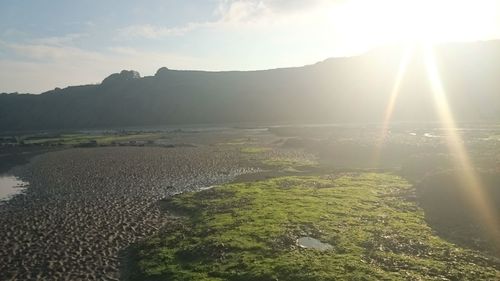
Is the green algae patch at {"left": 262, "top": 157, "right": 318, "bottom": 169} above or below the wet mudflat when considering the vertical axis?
below

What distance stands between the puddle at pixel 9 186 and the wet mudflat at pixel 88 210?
1.43 m

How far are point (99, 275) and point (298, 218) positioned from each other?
14962 mm

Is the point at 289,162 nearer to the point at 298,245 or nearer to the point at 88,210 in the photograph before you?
the point at 88,210

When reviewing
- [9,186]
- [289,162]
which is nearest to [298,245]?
[289,162]

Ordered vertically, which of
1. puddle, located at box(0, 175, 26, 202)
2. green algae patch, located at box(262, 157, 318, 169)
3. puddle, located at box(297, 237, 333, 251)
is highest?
puddle, located at box(0, 175, 26, 202)

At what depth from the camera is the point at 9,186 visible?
55.4m

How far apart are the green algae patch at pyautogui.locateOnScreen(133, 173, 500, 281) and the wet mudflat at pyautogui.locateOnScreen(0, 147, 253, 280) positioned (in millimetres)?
2799

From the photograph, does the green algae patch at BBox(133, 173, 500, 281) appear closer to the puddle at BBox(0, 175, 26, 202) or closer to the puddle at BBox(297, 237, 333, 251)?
the puddle at BBox(297, 237, 333, 251)

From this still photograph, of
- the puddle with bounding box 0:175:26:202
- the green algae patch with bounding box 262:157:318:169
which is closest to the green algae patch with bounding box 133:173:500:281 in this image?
the puddle with bounding box 0:175:26:202

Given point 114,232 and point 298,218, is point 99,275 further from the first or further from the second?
point 298,218

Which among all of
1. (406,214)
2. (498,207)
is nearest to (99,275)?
(406,214)

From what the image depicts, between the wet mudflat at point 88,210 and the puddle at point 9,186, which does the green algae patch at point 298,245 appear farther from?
the puddle at point 9,186

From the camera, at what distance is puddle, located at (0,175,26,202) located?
160 feet

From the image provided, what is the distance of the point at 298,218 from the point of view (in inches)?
1258
